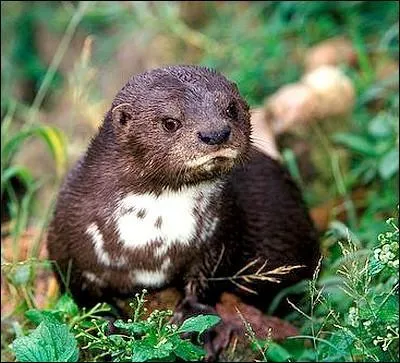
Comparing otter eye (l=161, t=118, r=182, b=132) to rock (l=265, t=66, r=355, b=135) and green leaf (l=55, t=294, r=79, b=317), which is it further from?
rock (l=265, t=66, r=355, b=135)

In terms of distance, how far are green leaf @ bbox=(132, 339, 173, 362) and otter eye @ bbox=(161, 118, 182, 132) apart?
595mm

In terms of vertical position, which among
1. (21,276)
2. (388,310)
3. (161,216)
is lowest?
(21,276)

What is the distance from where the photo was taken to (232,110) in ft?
10.5

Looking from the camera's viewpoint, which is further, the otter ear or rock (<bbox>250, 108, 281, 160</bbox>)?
rock (<bbox>250, 108, 281, 160</bbox>)

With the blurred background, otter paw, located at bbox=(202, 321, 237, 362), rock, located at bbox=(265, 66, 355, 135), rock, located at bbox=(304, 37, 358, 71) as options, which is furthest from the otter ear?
rock, located at bbox=(304, 37, 358, 71)

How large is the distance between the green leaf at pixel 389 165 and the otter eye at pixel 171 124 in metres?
1.58

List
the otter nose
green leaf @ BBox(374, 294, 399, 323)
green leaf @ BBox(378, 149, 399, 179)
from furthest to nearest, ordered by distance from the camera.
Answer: green leaf @ BBox(378, 149, 399, 179), the otter nose, green leaf @ BBox(374, 294, 399, 323)

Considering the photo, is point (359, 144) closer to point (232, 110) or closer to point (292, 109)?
point (292, 109)

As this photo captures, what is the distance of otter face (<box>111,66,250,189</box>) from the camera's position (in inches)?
121

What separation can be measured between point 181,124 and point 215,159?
14 cm

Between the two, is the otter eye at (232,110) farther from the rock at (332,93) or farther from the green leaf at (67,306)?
the rock at (332,93)

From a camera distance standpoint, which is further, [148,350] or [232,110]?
[232,110]

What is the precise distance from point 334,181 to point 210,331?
5.86ft

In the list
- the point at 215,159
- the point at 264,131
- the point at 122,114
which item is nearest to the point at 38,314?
the point at 122,114
